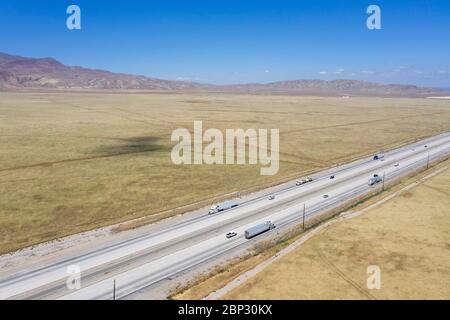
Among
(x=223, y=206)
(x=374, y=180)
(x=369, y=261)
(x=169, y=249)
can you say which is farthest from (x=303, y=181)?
(x=169, y=249)

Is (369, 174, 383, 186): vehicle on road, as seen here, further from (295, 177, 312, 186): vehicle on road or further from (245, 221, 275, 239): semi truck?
(245, 221, 275, 239): semi truck

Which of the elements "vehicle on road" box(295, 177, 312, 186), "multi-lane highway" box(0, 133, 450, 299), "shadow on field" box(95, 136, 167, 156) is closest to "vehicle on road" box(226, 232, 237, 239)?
"multi-lane highway" box(0, 133, 450, 299)

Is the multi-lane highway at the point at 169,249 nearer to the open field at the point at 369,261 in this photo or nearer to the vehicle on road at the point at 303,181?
the vehicle on road at the point at 303,181

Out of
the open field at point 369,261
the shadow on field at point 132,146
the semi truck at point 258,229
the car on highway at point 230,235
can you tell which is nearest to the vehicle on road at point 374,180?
the open field at point 369,261
